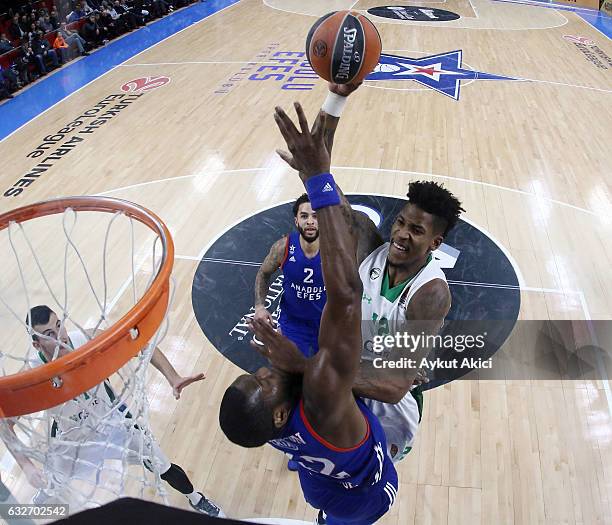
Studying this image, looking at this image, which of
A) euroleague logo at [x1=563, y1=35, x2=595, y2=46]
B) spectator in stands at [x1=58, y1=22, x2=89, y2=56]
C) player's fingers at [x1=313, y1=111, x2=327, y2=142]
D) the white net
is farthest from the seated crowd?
euroleague logo at [x1=563, y1=35, x2=595, y2=46]

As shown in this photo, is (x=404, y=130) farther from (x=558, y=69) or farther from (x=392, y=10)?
(x=392, y=10)

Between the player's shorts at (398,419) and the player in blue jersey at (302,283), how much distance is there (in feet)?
2.72

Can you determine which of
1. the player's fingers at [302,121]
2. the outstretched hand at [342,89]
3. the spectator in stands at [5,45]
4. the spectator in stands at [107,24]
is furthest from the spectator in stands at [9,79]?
the player's fingers at [302,121]

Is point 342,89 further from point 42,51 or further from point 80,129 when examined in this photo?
point 42,51

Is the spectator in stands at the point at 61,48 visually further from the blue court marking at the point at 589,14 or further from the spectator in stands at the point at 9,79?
the blue court marking at the point at 589,14

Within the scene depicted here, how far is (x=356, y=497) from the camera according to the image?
223 centimetres

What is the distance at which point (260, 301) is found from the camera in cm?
358

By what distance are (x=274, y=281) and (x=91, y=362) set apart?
297cm

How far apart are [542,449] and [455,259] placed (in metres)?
1.98

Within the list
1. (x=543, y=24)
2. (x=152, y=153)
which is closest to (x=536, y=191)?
(x=152, y=153)

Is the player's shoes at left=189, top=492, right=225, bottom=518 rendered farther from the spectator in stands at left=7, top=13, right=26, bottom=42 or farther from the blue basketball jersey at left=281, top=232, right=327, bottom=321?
the spectator in stands at left=7, top=13, right=26, bottom=42

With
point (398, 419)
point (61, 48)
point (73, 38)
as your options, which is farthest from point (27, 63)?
point (398, 419)

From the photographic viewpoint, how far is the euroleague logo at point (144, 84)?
962cm

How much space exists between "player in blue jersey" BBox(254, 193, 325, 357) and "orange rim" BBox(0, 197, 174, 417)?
1238 millimetres
